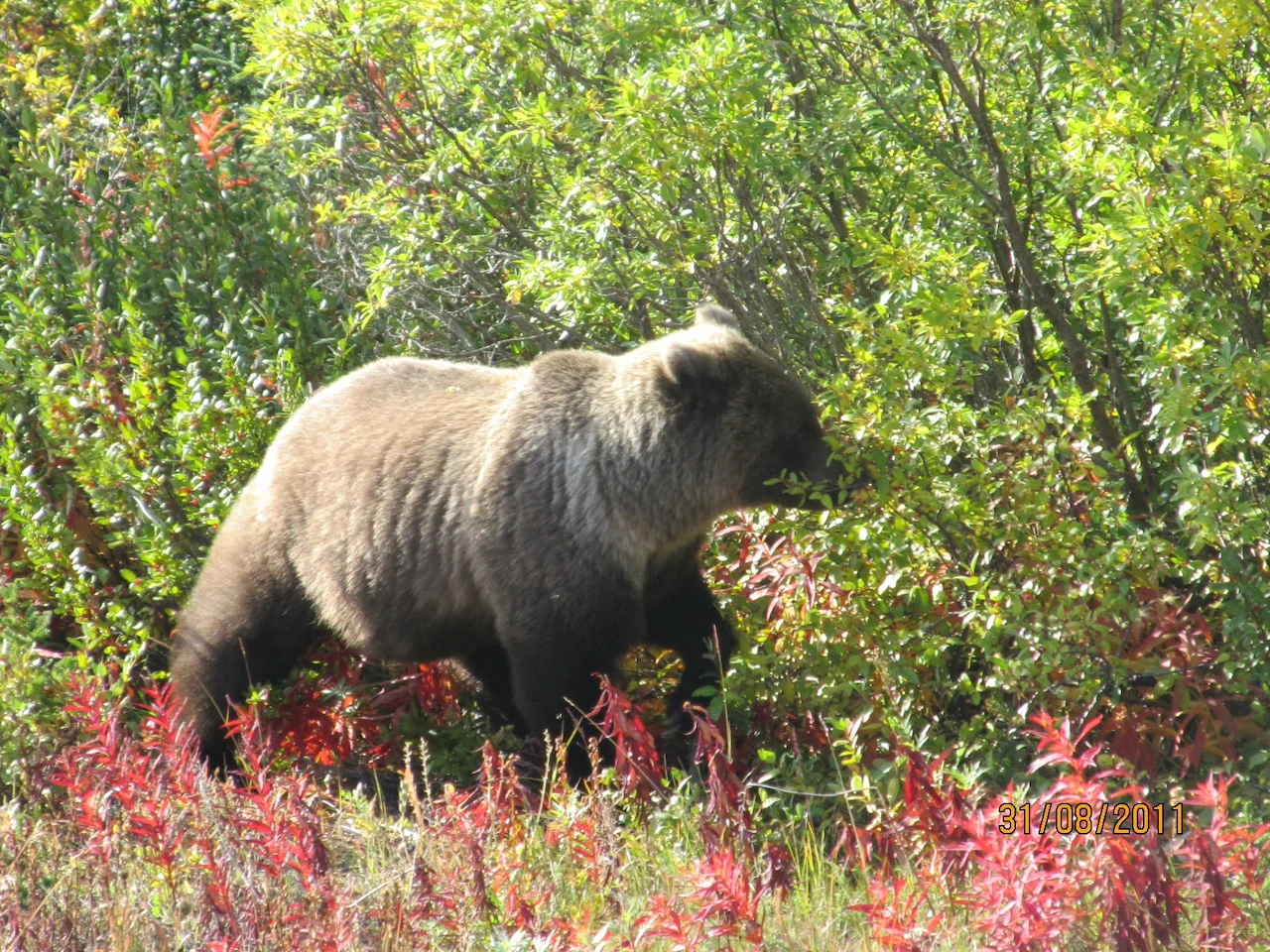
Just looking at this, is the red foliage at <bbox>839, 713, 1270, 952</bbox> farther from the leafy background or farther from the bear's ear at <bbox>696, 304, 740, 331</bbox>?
the bear's ear at <bbox>696, 304, 740, 331</bbox>

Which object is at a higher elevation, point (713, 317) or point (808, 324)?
point (713, 317)

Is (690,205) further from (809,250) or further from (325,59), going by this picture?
(325,59)

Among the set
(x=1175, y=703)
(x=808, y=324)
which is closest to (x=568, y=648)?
(x=808, y=324)

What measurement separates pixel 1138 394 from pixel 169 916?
13.5 ft

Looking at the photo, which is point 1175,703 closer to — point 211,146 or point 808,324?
point 808,324

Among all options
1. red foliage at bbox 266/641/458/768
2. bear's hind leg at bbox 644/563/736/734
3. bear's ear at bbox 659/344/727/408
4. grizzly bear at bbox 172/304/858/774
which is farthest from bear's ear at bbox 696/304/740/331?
red foliage at bbox 266/641/458/768

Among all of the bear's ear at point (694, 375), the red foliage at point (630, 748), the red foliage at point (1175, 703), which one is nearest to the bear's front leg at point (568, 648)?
the red foliage at point (630, 748)

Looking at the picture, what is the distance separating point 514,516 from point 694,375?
2.85 feet

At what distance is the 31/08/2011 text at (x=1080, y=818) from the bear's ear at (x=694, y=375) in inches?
84.5

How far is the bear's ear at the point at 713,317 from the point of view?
587cm

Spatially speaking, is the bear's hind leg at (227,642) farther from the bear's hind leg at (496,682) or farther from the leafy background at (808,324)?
the bear's hind leg at (496,682)

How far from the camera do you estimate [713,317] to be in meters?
5.88

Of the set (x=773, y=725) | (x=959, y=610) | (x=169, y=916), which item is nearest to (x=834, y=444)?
(x=959, y=610)

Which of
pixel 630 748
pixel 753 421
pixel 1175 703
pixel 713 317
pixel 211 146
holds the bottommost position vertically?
pixel 1175 703
